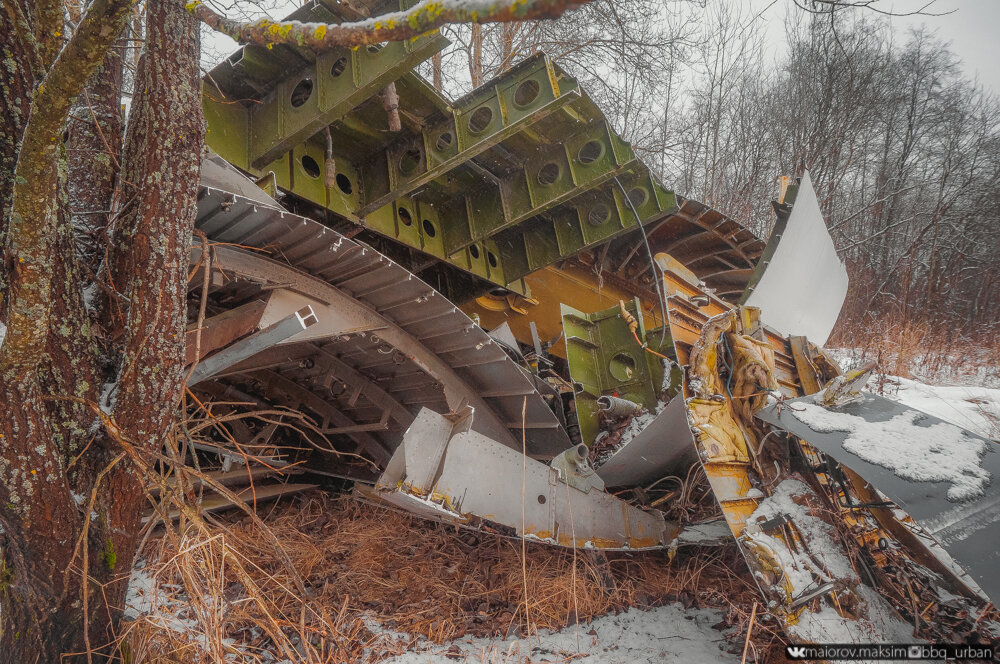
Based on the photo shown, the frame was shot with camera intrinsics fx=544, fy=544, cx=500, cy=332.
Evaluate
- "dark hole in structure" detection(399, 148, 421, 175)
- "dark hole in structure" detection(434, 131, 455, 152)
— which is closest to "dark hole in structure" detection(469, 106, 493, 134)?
"dark hole in structure" detection(434, 131, 455, 152)

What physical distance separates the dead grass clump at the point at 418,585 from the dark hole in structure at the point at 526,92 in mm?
3921

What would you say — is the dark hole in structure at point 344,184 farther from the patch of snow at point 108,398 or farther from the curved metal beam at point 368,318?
the patch of snow at point 108,398

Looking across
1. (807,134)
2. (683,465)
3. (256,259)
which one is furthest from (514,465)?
(807,134)

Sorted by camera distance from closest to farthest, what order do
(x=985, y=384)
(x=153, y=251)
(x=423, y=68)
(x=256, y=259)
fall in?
1. (x=153, y=251)
2. (x=256, y=259)
3. (x=985, y=384)
4. (x=423, y=68)

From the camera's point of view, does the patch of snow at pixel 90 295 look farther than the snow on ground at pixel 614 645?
No

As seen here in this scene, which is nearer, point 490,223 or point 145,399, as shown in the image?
point 145,399

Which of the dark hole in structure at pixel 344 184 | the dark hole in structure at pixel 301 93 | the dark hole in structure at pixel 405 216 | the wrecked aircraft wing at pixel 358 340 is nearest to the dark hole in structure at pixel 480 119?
the dark hole in structure at pixel 405 216

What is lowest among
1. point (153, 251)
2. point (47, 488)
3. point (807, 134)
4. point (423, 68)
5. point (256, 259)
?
point (47, 488)

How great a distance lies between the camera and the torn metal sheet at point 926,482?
2709mm

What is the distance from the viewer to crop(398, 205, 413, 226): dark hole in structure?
19.4 ft

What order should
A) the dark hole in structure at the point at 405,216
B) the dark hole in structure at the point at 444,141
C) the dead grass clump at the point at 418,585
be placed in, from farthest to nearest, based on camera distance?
the dark hole in structure at the point at 405,216, the dark hole in structure at the point at 444,141, the dead grass clump at the point at 418,585

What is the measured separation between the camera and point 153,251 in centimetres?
223

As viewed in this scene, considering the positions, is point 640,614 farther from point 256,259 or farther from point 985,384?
point 985,384

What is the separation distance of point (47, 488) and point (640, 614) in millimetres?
3348
